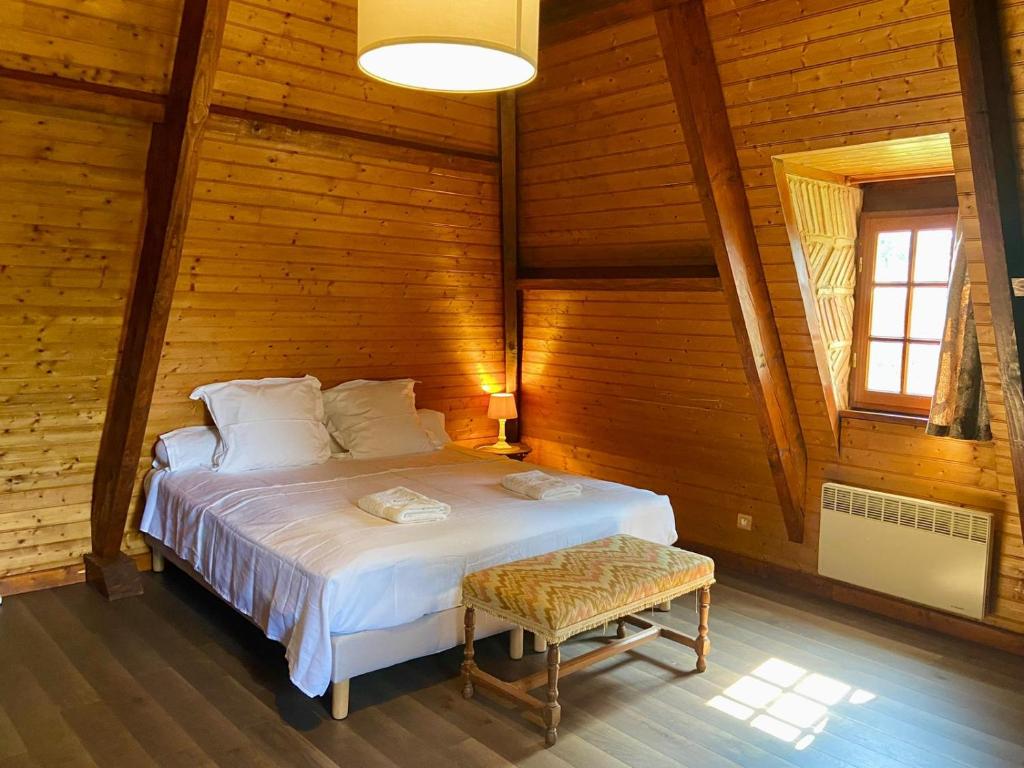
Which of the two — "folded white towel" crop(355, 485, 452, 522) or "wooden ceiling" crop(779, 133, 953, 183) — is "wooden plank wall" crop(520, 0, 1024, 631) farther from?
"folded white towel" crop(355, 485, 452, 522)

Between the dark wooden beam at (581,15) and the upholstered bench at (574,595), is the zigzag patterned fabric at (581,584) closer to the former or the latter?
the upholstered bench at (574,595)

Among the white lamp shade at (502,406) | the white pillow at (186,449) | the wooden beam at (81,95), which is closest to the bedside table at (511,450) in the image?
the white lamp shade at (502,406)

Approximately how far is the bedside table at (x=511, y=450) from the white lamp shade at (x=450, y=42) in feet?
10.2

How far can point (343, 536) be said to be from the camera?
303cm

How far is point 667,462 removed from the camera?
4.93 m

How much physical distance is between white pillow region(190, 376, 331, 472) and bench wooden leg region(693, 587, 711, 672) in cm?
211

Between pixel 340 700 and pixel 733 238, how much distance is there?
7.98ft

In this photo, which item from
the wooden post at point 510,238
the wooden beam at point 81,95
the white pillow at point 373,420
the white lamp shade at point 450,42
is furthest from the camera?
the wooden post at point 510,238

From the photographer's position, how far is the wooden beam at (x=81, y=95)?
9.71ft

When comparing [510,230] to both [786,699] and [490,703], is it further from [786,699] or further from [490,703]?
[786,699]

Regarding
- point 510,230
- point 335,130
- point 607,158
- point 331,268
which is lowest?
point 331,268

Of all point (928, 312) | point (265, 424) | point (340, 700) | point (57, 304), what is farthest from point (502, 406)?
point (340, 700)

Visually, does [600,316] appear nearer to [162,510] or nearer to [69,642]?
[162,510]

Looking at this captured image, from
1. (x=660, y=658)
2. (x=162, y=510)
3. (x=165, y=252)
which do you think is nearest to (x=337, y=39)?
(x=165, y=252)
